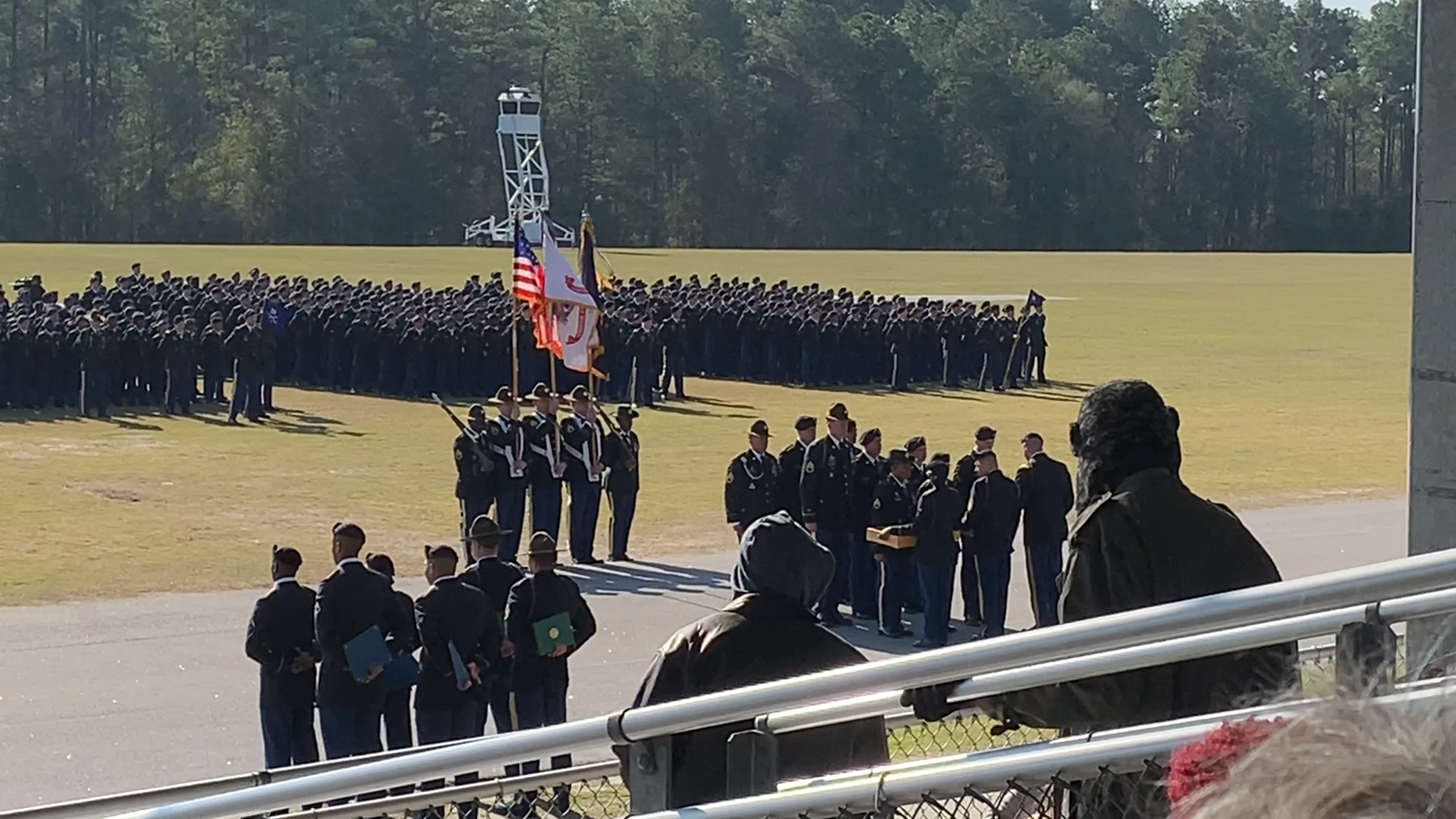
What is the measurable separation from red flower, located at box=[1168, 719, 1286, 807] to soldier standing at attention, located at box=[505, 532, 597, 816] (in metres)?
7.18

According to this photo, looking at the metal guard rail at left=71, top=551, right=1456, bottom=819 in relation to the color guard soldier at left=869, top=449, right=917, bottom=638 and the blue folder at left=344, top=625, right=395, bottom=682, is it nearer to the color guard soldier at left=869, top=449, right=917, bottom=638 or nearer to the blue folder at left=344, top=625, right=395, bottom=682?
the blue folder at left=344, top=625, right=395, bottom=682

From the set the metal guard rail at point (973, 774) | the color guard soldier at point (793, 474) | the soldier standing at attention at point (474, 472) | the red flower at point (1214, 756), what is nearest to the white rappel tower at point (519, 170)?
the soldier standing at attention at point (474, 472)

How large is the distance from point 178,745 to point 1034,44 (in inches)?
3495

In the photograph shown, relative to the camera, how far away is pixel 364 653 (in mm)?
8172

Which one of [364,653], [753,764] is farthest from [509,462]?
[753,764]

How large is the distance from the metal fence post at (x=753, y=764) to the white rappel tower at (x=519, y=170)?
2196 inches

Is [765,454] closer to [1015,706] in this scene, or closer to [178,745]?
[178,745]

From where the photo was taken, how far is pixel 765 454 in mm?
13375

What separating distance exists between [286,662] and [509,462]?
6.11 m

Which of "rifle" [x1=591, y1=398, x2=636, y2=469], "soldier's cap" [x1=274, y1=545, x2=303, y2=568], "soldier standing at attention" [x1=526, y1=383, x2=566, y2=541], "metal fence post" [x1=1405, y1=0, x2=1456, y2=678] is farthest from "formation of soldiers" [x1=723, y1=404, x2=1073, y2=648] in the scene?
"metal fence post" [x1=1405, y1=0, x2=1456, y2=678]

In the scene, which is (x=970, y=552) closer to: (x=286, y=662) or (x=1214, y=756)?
(x=286, y=662)

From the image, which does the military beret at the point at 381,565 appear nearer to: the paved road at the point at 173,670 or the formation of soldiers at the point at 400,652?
the formation of soldiers at the point at 400,652

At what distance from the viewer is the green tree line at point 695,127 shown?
78.2 metres

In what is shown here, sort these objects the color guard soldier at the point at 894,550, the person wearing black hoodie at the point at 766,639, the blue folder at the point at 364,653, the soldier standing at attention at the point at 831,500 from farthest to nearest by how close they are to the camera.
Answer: the soldier standing at attention at the point at 831,500
the color guard soldier at the point at 894,550
the blue folder at the point at 364,653
the person wearing black hoodie at the point at 766,639
